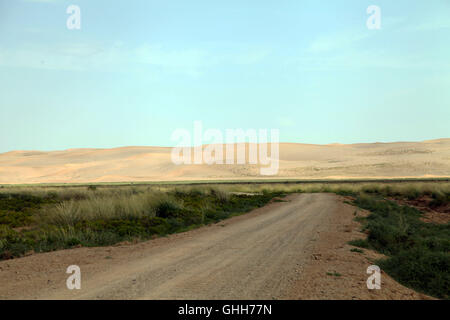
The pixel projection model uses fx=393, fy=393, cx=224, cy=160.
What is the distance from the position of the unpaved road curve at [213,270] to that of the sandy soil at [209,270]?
0.02 m

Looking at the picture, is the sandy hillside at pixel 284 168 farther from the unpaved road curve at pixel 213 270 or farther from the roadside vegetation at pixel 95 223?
the unpaved road curve at pixel 213 270

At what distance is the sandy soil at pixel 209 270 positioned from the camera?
23.1 ft

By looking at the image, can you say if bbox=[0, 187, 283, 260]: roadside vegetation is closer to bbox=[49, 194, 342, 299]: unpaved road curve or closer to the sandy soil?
the sandy soil

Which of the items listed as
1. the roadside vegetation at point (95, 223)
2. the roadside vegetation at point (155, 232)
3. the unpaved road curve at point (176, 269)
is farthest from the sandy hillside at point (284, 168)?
the unpaved road curve at point (176, 269)

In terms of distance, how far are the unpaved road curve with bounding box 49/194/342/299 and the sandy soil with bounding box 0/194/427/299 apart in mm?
17

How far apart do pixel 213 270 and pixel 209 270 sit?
0.29 feet

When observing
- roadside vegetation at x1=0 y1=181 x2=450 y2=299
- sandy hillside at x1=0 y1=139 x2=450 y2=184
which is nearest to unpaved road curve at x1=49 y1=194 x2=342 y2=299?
roadside vegetation at x1=0 y1=181 x2=450 y2=299

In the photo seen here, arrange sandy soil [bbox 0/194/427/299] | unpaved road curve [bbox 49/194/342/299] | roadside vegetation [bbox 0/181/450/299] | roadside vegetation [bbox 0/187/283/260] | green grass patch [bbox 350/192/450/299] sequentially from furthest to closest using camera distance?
roadside vegetation [bbox 0/187/283/260], roadside vegetation [bbox 0/181/450/299], green grass patch [bbox 350/192/450/299], sandy soil [bbox 0/194/427/299], unpaved road curve [bbox 49/194/342/299]

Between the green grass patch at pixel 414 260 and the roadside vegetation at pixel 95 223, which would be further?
the roadside vegetation at pixel 95 223

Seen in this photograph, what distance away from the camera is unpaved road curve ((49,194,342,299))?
6941 millimetres
